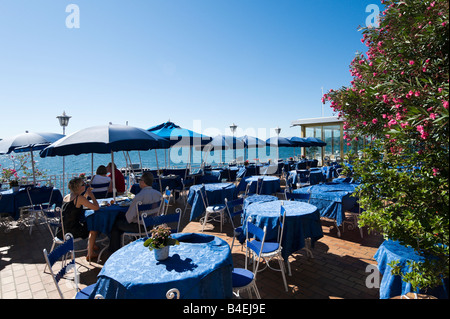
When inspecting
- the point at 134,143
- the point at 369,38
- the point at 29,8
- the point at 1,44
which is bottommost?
the point at 134,143

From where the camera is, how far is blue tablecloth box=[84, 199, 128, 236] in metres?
3.89

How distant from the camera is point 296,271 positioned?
3500 mm

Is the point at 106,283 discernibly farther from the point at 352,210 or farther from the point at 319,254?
the point at 352,210

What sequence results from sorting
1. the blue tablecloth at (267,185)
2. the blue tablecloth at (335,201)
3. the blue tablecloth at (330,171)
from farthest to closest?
the blue tablecloth at (330,171)
the blue tablecloth at (267,185)
the blue tablecloth at (335,201)

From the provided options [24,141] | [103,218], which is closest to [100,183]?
[103,218]

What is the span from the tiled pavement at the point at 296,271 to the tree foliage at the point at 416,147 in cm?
159

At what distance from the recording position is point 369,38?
2.70 m

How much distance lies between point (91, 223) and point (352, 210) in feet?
16.6

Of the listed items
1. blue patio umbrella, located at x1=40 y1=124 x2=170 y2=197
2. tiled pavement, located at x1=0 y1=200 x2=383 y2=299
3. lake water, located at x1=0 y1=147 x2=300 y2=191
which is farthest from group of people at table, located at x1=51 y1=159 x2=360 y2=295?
lake water, located at x1=0 y1=147 x2=300 y2=191

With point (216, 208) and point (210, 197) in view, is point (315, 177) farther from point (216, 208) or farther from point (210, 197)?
point (216, 208)

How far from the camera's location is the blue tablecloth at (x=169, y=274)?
1699mm

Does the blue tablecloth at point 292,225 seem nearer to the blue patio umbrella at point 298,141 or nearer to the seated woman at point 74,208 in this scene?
the seated woman at point 74,208

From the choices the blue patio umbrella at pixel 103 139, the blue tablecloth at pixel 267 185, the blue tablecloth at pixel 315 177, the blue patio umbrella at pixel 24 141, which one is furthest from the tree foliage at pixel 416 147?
the blue tablecloth at pixel 315 177
